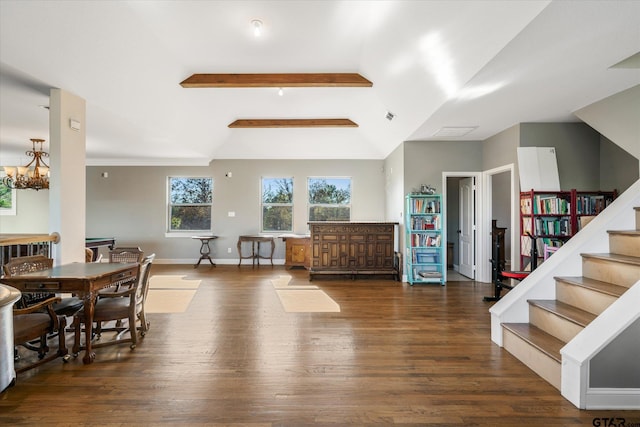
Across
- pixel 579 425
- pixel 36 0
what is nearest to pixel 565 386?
pixel 579 425

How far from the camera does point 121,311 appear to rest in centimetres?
280

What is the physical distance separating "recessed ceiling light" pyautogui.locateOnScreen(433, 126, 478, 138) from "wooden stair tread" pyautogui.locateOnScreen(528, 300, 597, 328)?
2924 mm

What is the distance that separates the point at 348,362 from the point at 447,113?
333 centimetres

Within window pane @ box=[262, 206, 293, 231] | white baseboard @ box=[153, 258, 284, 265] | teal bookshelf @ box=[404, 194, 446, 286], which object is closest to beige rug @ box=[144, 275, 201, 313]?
white baseboard @ box=[153, 258, 284, 265]

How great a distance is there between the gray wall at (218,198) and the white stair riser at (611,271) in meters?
5.10

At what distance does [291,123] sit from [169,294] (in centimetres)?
398

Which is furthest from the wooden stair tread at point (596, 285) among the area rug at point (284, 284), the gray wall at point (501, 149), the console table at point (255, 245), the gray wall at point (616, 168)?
the console table at point (255, 245)

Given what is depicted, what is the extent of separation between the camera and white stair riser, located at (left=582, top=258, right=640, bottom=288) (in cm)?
238

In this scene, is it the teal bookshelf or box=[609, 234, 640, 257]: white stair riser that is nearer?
box=[609, 234, 640, 257]: white stair riser

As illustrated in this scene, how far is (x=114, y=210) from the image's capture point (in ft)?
25.7

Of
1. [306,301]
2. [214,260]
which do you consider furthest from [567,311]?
[214,260]

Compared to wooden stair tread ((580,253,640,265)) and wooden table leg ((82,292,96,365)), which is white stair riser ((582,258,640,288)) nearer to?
wooden stair tread ((580,253,640,265))

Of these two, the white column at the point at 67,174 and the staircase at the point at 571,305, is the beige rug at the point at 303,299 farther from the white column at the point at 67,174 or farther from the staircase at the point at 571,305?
the white column at the point at 67,174

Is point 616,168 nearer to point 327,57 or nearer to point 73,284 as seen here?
point 327,57
